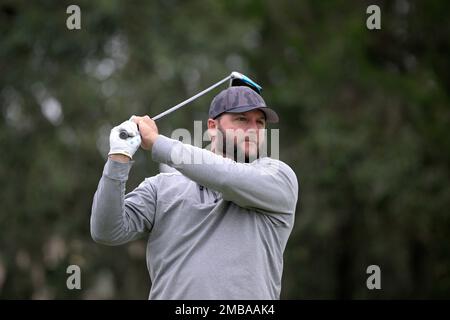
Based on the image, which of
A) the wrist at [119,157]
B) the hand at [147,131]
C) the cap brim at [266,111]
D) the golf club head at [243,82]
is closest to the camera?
the wrist at [119,157]

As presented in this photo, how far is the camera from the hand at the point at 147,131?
3.77 metres

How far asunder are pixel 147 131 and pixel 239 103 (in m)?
0.51

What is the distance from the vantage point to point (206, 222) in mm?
3754

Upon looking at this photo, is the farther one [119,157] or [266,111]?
[266,111]

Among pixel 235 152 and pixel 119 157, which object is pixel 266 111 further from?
pixel 119 157

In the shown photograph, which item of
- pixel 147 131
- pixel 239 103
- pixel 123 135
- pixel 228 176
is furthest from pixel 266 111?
pixel 123 135

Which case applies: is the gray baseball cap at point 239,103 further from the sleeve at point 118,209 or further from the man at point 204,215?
the sleeve at point 118,209

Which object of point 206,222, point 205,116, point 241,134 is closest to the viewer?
point 206,222

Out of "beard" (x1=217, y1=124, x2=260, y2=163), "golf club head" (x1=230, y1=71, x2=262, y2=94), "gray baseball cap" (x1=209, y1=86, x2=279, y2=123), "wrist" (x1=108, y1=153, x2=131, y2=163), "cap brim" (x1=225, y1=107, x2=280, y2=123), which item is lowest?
"wrist" (x1=108, y1=153, x2=131, y2=163)

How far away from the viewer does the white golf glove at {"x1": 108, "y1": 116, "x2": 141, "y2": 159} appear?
3.65 m

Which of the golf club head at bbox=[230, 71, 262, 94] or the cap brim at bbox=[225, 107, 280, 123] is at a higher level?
the golf club head at bbox=[230, 71, 262, 94]

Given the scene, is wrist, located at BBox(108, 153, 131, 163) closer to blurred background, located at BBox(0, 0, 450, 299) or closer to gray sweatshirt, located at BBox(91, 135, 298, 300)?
gray sweatshirt, located at BBox(91, 135, 298, 300)

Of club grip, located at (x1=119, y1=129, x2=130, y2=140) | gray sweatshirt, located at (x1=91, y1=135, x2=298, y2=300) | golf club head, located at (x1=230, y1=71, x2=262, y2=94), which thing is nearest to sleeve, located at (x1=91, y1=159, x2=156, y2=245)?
gray sweatshirt, located at (x1=91, y1=135, x2=298, y2=300)

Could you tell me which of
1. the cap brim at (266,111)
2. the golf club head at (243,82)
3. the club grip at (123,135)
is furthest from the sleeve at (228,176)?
the golf club head at (243,82)
